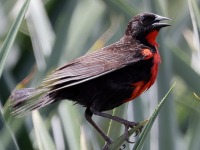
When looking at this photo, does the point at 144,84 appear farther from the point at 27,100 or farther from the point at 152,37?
the point at 27,100

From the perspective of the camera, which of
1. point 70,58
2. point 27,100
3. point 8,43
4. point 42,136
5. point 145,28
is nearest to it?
point 8,43

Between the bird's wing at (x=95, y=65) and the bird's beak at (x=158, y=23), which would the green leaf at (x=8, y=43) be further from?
the bird's beak at (x=158, y=23)

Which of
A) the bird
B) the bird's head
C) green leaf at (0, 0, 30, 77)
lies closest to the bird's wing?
the bird

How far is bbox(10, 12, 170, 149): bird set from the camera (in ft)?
7.25

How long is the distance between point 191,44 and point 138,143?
1.31 m

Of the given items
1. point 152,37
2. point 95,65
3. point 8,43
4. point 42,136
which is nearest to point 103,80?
point 95,65

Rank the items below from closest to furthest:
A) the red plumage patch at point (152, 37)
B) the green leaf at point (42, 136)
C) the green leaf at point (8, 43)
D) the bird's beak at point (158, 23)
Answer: the green leaf at point (8, 43) < the green leaf at point (42, 136) < the bird's beak at point (158, 23) < the red plumage patch at point (152, 37)

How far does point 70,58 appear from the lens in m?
2.57

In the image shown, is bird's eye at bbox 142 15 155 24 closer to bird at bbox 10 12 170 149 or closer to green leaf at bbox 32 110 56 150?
bird at bbox 10 12 170 149

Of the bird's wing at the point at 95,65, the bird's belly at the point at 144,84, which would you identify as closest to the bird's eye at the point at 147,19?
the bird's wing at the point at 95,65

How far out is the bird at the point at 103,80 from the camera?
87.0 inches

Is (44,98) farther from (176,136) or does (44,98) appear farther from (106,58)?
(176,136)

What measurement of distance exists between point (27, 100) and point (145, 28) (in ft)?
2.30

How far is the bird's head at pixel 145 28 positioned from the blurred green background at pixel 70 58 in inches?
2.7
